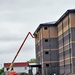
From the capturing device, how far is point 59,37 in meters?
104

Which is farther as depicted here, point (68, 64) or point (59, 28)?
point (59, 28)

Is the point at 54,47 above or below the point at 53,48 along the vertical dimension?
above

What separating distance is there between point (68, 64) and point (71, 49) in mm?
5903

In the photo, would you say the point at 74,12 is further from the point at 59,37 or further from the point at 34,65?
the point at 34,65

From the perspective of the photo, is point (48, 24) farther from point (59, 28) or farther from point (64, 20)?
point (64, 20)

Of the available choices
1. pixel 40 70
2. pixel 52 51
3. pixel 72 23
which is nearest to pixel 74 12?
pixel 72 23

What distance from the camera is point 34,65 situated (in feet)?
388

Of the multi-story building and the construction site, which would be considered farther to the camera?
the construction site

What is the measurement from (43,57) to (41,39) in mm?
6444

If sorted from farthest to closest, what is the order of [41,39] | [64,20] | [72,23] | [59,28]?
[41,39]
[59,28]
[64,20]
[72,23]

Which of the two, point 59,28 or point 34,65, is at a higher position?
point 59,28

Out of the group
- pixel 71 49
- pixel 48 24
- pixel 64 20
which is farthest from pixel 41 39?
pixel 71 49

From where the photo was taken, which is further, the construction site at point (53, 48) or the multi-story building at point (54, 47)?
the construction site at point (53, 48)

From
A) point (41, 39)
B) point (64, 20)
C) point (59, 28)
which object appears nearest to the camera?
point (64, 20)
